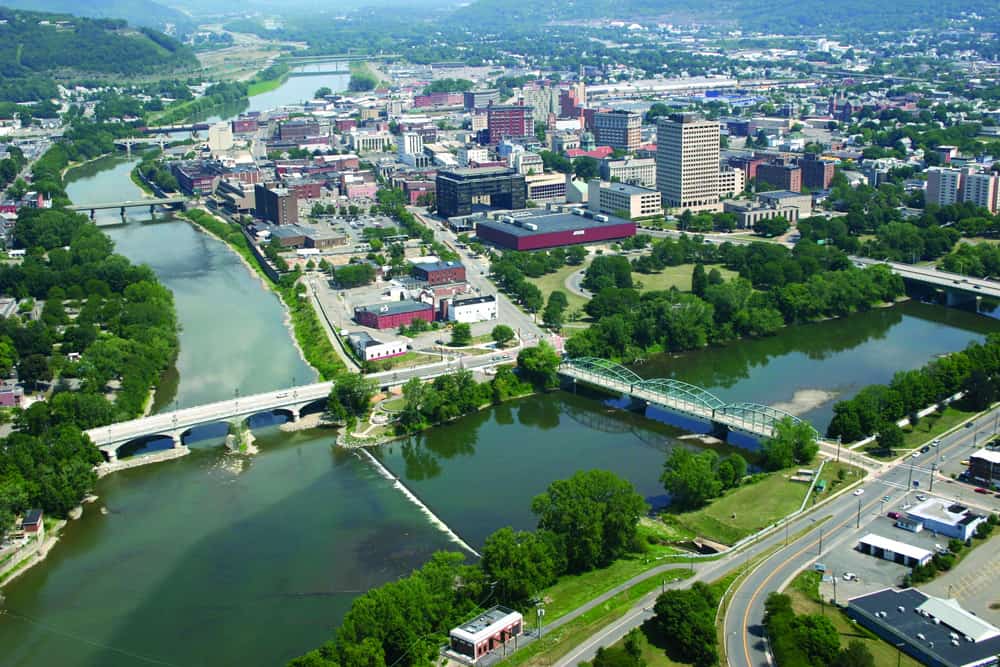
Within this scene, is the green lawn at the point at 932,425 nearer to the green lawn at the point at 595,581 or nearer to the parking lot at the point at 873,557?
the parking lot at the point at 873,557

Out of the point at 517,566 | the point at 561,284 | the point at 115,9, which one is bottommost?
the point at 561,284

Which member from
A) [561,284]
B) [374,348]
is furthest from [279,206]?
[374,348]

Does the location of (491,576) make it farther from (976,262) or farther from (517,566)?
(976,262)

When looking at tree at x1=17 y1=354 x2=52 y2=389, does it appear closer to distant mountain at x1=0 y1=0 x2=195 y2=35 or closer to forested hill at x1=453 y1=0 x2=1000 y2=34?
forested hill at x1=453 y1=0 x2=1000 y2=34

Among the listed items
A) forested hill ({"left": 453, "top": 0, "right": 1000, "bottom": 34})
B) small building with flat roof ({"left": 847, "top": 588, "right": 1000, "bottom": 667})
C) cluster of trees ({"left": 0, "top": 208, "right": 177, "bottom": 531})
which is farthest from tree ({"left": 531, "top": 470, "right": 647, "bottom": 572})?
forested hill ({"left": 453, "top": 0, "right": 1000, "bottom": 34})

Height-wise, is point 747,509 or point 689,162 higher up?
point 689,162

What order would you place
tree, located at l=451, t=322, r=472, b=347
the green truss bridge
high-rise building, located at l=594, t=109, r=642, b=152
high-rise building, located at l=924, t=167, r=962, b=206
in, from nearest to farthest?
the green truss bridge
tree, located at l=451, t=322, r=472, b=347
high-rise building, located at l=924, t=167, r=962, b=206
high-rise building, located at l=594, t=109, r=642, b=152

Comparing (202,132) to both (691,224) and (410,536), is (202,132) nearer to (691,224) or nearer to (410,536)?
(691,224)
